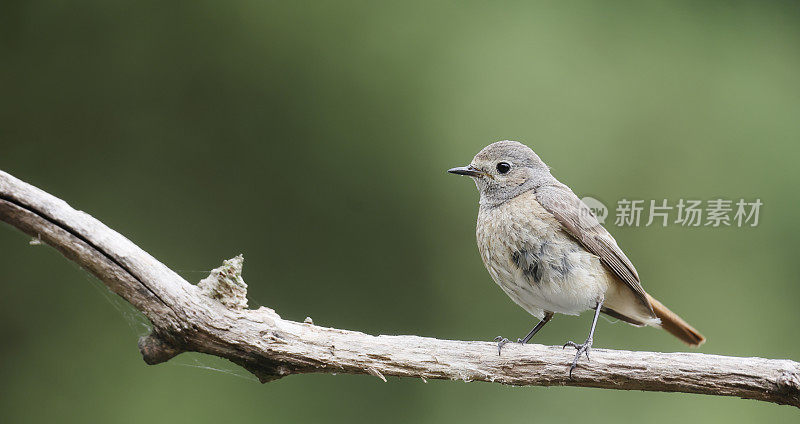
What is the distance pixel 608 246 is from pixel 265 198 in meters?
2.35

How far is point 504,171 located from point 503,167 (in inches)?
0.7

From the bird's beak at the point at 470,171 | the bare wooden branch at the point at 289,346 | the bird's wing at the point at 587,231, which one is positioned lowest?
the bare wooden branch at the point at 289,346

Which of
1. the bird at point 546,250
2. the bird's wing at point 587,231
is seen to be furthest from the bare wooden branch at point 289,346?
the bird's wing at point 587,231

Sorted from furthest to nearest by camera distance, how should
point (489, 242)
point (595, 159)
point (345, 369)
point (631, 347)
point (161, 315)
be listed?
1. point (595, 159)
2. point (631, 347)
3. point (489, 242)
4. point (345, 369)
5. point (161, 315)

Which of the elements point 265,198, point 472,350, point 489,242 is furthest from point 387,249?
point 472,350

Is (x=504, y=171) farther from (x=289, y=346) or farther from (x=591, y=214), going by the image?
(x=289, y=346)

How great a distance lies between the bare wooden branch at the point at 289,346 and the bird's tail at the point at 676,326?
536mm

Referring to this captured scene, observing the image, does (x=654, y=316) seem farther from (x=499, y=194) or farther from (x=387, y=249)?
(x=387, y=249)

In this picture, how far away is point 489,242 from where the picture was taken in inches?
116

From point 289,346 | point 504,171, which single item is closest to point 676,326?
point 504,171

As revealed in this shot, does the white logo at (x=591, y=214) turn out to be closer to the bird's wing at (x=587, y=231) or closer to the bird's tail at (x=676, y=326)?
the bird's wing at (x=587, y=231)

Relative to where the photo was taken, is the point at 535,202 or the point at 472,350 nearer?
the point at 472,350

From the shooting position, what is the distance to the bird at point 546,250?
112 inches

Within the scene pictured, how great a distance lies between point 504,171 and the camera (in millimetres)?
3109
